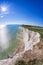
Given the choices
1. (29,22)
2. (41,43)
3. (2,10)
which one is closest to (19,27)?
(29,22)

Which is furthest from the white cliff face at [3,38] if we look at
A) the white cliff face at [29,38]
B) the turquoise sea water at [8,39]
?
the white cliff face at [29,38]

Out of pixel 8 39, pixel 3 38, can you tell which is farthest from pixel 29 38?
pixel 3 38

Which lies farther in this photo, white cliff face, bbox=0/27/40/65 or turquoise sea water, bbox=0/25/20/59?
turquoise sea water, bbox=0/25/20/59

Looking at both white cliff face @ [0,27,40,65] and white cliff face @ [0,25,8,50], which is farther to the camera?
white cliff face @ [0,25,8,50]

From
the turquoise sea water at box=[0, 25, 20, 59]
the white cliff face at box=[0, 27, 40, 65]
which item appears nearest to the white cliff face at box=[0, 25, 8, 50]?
the turquoise sea water at box=[0, 25, 20, 59]

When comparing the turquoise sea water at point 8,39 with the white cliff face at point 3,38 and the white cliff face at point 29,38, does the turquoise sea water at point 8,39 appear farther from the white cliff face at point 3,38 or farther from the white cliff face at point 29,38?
the white cliff face at point 29,38

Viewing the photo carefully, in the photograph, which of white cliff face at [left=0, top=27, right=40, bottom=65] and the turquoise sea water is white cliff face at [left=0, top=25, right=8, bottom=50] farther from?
white cliff face at [left=0, top=27, right=40, bottom=65]

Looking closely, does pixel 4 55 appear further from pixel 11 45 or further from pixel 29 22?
pixel 29 22

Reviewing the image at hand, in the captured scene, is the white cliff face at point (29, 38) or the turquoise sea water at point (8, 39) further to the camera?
the turquoise sea water at point (8, 39)
